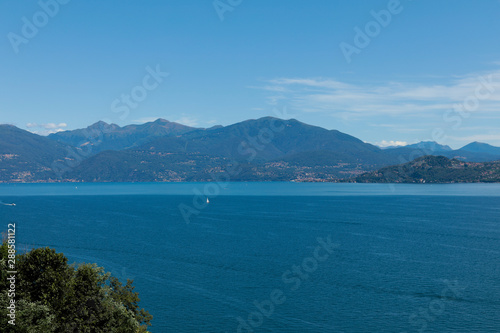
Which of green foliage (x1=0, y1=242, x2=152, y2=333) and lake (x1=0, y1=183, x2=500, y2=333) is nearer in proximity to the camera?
green foliage (x1=0, y1=242, x2=152, y2=333)

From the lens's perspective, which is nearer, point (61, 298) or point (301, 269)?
point (61, 298)

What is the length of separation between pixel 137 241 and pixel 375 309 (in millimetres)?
76611

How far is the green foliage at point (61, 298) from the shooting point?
38.1 metres

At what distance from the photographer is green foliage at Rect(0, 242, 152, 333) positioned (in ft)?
125

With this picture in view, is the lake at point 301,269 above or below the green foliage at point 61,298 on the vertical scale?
below

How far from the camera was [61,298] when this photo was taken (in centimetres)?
4003

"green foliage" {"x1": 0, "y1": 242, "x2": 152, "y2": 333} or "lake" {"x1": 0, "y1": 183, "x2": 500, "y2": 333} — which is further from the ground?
"green foliage" {"x1": 0, "y1": 242, "x2": 152, "y2": 333}

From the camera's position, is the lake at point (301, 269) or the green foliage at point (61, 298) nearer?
the green foliage at point (61, 298)

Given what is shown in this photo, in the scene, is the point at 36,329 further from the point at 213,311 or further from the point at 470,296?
the point at 470,296

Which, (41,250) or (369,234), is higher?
(41,250)

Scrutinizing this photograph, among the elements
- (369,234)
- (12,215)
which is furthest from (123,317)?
(12,215)

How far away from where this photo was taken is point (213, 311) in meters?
63.4

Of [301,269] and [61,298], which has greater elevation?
[61,298]

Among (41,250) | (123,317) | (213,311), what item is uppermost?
(41,250)
